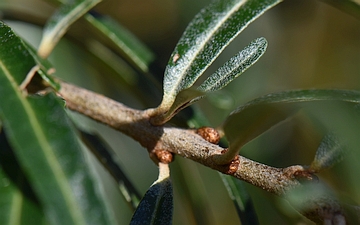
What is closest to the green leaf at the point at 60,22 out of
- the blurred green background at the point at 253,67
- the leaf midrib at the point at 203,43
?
the leaf midrib at the point at 203,43

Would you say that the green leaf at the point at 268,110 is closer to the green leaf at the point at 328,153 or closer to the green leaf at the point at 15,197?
the green leaf at the point at 328,153

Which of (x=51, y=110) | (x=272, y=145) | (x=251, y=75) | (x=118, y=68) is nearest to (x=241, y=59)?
(x=51, y=110)

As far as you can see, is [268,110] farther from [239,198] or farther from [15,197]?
[15,197]

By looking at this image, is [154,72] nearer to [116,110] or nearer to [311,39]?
[116,110]

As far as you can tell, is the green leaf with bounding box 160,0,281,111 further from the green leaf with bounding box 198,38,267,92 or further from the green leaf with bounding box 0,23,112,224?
the green leaf with bounding box 0,23,112,224

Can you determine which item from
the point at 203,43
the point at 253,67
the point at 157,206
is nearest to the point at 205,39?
the point at 203,43

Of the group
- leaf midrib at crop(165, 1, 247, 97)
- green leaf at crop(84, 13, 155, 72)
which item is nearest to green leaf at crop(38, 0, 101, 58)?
green leaf at crop(84, 13, 155, 72)
